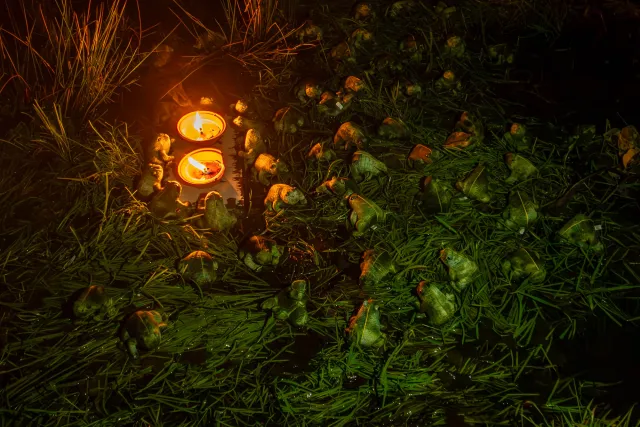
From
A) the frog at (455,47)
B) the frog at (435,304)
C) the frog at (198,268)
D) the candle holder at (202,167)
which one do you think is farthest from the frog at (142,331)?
the frog at (455,47)

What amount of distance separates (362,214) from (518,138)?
1203 millimetres

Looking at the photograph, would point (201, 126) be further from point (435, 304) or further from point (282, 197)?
point (435, 304)

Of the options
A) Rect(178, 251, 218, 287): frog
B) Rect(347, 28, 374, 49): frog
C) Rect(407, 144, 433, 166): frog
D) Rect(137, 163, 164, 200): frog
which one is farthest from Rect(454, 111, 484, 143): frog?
Rect(137, 163, 164, 200): frog

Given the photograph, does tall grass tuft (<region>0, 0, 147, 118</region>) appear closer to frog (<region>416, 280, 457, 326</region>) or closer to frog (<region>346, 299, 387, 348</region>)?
frog (<region>346, 299, 387, 348</region>)

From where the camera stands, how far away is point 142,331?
2.03m

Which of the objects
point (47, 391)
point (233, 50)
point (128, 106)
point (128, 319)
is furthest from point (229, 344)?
point (233, 50)

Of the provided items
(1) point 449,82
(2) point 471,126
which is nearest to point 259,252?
(2) point 471,126

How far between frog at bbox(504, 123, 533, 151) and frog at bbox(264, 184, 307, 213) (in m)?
1.38

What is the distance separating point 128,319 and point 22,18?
2892mm

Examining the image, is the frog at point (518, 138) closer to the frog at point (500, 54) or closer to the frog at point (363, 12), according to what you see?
the frog at point (500, 54)

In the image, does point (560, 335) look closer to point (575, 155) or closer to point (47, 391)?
point (575, 155)

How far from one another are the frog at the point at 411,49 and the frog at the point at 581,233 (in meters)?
1.71

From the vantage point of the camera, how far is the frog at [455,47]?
3.37m

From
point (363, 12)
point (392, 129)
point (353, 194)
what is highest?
point (363, 12)
